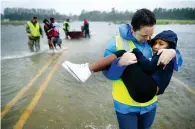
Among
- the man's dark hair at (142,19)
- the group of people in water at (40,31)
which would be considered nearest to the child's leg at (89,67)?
the man's dark hair at (142,19)

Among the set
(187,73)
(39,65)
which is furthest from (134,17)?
(39,65)

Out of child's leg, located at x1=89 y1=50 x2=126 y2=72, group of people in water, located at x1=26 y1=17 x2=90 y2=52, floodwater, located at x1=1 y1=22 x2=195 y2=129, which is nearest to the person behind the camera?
child's leg, located at x1=89 y1=50 x2=126 y2=72

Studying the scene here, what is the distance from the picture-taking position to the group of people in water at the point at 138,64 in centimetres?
224

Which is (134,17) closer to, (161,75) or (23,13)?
(161,75)

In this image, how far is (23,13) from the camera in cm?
15488

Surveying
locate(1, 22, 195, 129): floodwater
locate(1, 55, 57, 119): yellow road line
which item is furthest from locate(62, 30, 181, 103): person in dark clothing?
locate(1, 55, 57, 119): yellow road line

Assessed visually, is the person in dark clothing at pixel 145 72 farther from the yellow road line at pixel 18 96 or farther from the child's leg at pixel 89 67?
the yellow road line at pixel 18 96

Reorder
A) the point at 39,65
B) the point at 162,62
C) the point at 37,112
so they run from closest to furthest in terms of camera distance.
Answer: the point at 162,62 < the point at 37,112 < the point at 39,65

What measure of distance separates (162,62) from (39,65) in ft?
28.5

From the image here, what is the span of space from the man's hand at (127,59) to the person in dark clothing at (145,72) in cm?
7

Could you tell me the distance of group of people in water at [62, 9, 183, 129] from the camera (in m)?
2.24

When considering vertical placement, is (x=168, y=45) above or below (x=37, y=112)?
above

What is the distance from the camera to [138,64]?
2.28m

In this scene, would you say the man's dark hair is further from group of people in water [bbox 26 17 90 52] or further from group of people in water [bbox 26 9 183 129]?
group of people in water [bbox 26 17 90 52]
